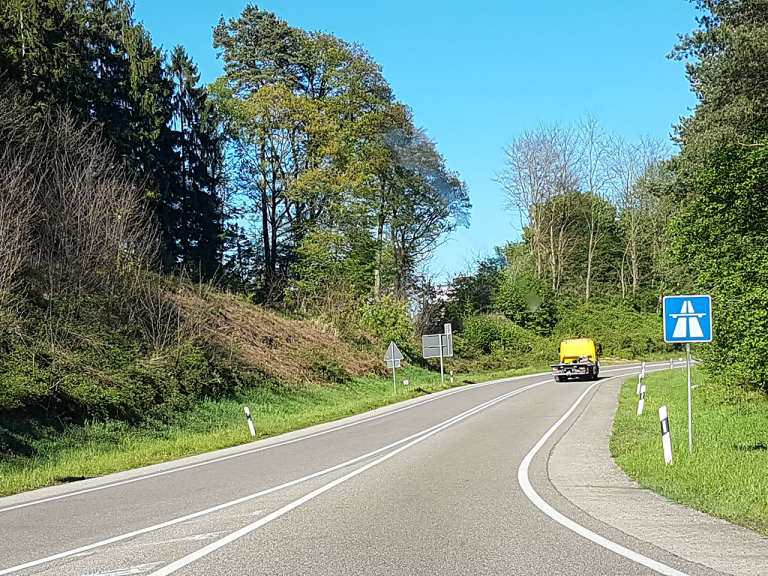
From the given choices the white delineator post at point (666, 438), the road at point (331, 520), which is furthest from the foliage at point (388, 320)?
the white delineator post at point (666, 438)

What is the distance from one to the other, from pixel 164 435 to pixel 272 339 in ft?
58.8

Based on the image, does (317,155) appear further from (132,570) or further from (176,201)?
(132,570)

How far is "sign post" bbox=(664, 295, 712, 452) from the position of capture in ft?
43.9

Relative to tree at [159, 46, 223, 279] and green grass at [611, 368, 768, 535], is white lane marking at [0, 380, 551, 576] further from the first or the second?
tree at [159, 46, 223, 279]

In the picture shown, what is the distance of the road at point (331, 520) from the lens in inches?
268

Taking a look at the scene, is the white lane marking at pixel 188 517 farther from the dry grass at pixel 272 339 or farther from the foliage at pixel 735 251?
the dry grass at pixel 272 339

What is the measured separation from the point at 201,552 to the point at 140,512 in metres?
3.27

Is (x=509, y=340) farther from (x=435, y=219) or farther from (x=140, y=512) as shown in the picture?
(x=140, y=512)

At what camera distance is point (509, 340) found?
65.6 m

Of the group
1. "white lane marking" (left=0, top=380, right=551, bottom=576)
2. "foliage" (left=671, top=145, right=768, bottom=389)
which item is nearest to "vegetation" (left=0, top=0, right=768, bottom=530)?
"foliage" (left=671, top=145, right=768, bottom=389)

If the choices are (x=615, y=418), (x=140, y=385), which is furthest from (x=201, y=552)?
(x=140, y=385)

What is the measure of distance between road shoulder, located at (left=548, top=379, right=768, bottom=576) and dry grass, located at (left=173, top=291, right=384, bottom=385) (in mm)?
23100

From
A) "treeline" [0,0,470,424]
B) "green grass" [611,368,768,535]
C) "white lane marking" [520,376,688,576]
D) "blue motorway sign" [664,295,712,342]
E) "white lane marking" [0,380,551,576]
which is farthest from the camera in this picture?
"treeline" [0,0,470,424]

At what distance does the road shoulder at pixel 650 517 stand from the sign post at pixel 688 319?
249 centimetres
